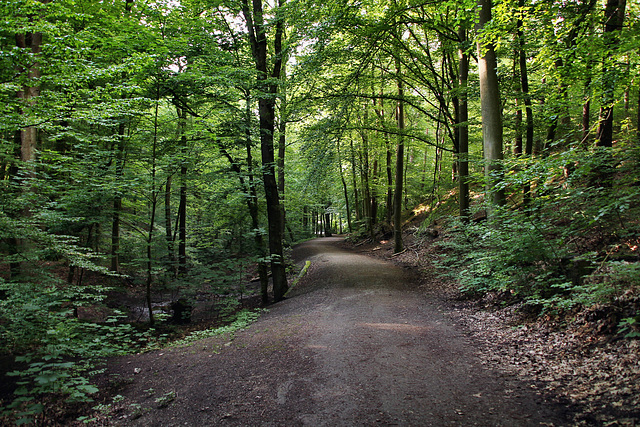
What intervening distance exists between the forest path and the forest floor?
0.02m

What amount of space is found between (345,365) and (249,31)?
1040 centimetres

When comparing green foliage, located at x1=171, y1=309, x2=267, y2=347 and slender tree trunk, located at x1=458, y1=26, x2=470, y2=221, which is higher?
slender tree trunk, located at x1=458, y1=26, x2=470, y2=221

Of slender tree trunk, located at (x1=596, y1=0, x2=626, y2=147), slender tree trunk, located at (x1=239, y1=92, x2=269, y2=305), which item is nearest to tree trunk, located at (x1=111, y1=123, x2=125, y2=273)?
slender tree trunk, located at (x1=239, y1=92, x2=269, y2=305)

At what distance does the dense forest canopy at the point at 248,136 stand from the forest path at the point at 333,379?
1.06 m

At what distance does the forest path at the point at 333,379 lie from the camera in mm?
3035

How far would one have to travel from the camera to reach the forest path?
3.04m

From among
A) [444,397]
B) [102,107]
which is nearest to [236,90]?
[102,107]

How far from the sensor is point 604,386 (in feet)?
9.46

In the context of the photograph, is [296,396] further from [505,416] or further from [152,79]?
[152,79]

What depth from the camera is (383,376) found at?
377 centimetres

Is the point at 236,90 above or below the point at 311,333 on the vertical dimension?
above

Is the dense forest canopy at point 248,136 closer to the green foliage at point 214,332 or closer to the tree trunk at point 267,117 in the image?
the tree trunk at point 267,117

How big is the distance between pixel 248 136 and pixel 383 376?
7.97m

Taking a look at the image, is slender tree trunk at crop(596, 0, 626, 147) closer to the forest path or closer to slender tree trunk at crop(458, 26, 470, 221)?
slender tree trunk at crop(458, 26, 470, 221)
